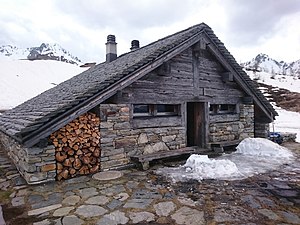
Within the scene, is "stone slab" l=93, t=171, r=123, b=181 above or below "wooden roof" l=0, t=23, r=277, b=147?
below

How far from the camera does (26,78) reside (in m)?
27.3

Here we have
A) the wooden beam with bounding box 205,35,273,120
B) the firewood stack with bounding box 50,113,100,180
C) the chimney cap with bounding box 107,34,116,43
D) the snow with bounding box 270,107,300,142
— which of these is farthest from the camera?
the snow with bounding box 270,107,300,142

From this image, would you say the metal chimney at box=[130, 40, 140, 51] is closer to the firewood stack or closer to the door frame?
the door frame

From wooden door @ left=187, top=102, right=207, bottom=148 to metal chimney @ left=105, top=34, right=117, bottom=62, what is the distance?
169 inches

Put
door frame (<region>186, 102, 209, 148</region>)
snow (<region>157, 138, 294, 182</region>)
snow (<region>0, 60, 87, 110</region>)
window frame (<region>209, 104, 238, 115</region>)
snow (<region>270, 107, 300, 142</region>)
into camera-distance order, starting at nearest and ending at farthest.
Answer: snow (<region>157, 138, 294, 182</region>), door frame (<region>186, 102, 209, 148</region>), window frame (<region>209, 104, 238, 115</region>), snow (<region>270, 107, 300, 142</region>), snow (<region>0, 60, 87, 110</region>)

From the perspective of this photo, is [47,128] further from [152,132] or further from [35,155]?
[152,132]

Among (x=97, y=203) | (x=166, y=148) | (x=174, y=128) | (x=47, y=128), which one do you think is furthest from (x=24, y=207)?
(x=174, y=128)

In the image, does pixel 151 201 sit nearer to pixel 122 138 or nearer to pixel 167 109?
pixel 122 138

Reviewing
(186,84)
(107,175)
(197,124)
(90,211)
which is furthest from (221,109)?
(90,211)

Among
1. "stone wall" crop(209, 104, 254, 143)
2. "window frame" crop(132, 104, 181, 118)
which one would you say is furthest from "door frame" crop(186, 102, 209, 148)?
"window frame" crop(132, 104, 181, 118)

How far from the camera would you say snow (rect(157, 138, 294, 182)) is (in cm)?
538

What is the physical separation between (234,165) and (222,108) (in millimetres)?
3502

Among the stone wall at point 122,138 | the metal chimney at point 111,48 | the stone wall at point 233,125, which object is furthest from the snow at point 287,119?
the stone wall at point 122,138

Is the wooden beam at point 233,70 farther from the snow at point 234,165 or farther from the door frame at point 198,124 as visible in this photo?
the snow at point 234,165
